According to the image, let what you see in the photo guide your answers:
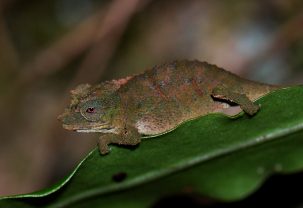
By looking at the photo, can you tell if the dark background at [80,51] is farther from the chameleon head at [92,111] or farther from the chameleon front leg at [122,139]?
the chameleon front leg at [122,139]

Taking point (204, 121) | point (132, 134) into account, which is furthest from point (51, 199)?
point (204, 121)

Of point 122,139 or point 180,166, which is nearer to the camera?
point 180,166

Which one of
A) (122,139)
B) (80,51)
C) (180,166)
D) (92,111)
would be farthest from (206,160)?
(80,51)

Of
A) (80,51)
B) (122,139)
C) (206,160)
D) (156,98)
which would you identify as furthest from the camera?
(80,51)

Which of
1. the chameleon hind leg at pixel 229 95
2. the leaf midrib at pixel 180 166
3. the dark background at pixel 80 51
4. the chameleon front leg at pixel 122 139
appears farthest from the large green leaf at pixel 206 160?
the dark background at pixel 80 51

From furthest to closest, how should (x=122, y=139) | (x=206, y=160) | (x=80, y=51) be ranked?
(x=80, y=51), (x=122, y=139), (x=206, y=160)

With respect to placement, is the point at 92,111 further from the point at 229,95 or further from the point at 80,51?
the point at 80,51
